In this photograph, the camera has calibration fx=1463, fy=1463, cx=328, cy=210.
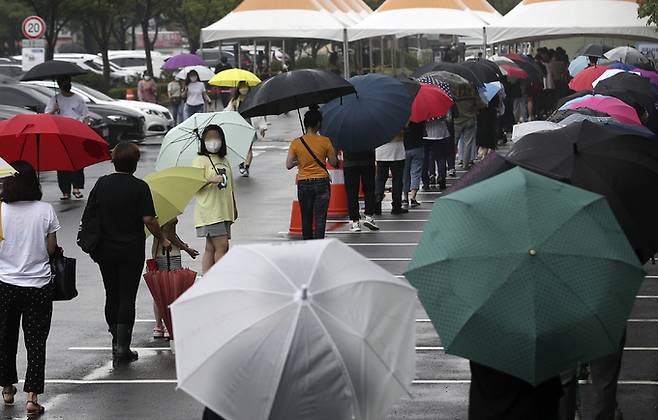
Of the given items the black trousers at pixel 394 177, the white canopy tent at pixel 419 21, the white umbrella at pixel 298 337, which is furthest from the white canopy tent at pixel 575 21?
the white umbrella at pixel 298 337

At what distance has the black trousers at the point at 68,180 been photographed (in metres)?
21.8

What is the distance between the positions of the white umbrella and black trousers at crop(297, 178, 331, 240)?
30.4ft

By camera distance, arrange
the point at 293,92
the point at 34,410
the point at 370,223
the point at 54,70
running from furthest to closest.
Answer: the point at 54,70 < the point at 370,223 < the point at 293,92 < the point at 34,410

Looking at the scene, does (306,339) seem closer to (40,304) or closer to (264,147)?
(40,304)

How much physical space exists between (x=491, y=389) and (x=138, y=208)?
477 cm

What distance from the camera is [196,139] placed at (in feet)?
43.1

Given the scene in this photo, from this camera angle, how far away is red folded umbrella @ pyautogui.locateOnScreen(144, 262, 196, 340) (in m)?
11.2

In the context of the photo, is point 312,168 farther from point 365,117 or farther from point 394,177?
point 394,177

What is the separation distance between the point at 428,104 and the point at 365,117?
10.1 ft

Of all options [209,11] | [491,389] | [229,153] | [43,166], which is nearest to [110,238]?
[43,166]

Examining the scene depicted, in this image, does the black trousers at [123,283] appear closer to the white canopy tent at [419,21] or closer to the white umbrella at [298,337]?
the white umbrella at [298,337]

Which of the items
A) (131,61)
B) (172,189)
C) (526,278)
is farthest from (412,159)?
(131,61)

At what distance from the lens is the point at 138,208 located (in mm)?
10641

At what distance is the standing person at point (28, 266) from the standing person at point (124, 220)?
38.2 inches
